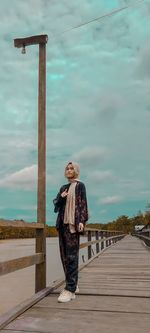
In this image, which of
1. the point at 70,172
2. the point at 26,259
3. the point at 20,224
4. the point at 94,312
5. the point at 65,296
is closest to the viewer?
the point at 94,312

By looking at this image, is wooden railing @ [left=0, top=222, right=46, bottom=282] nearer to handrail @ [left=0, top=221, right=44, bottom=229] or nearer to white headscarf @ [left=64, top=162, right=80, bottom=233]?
handrail @ [left=0, top=221, right=44, bottom=229]

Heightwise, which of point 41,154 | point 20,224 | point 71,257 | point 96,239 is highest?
point 41,154

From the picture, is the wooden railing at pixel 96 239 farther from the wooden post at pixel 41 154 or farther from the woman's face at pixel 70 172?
the woman's face at pixel 70 172

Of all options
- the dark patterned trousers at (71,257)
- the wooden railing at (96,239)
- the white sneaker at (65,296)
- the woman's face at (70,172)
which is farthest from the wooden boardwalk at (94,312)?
the wooden railing at (96,239)

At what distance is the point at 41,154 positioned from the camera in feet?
15.6

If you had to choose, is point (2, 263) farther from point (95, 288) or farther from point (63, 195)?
point (95, 288)

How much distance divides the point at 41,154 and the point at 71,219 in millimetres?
919

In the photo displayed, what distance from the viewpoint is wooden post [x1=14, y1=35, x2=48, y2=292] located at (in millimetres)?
4605

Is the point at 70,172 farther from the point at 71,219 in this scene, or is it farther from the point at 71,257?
the point at 71,257

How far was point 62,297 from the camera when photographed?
4008mm

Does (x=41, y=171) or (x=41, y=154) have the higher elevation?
(x=41, y=154)

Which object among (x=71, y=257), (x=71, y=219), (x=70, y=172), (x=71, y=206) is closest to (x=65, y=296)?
(x=71, y=257)

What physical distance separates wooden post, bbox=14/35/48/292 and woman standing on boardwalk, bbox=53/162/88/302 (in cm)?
36

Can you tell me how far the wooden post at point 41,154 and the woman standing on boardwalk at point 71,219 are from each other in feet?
1.17
